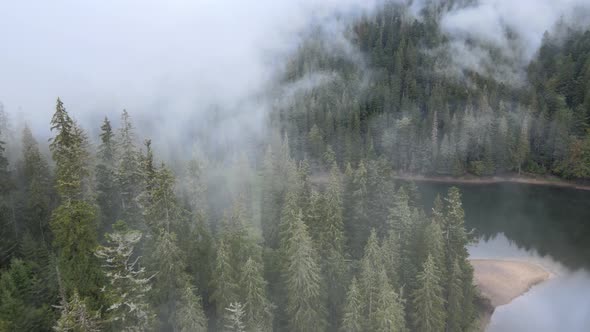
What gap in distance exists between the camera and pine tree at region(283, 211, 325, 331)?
123 ft

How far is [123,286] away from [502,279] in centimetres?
5458

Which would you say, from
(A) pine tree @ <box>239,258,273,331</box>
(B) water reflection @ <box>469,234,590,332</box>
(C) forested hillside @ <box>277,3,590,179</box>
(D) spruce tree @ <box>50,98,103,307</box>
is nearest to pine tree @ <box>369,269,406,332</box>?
(A) pine tree @ <box>239,258,273,331</box>

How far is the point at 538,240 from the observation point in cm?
7862

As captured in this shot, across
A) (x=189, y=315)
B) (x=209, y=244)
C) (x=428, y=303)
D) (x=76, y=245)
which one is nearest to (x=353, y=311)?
(x=428, y=303)

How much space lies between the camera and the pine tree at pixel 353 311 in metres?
36.4

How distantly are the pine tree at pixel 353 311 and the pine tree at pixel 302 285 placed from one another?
288cm

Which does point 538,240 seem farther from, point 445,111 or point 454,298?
point 445,111

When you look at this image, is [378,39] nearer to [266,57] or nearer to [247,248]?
[266,57]

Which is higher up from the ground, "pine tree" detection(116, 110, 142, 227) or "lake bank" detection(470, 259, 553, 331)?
"pine tree" detection(116, 110, 142, 227)

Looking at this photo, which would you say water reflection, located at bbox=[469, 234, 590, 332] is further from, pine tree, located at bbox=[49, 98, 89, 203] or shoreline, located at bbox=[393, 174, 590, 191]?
pine tree, located at bbox=[49, 98, 89, 203]

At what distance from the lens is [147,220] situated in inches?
1409

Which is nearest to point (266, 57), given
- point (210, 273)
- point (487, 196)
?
point (487, 196)

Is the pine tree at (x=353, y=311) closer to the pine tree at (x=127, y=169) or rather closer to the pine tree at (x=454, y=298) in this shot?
the pine tree at (x=454, y=298)

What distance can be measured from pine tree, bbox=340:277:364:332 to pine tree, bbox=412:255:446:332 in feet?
20.2
